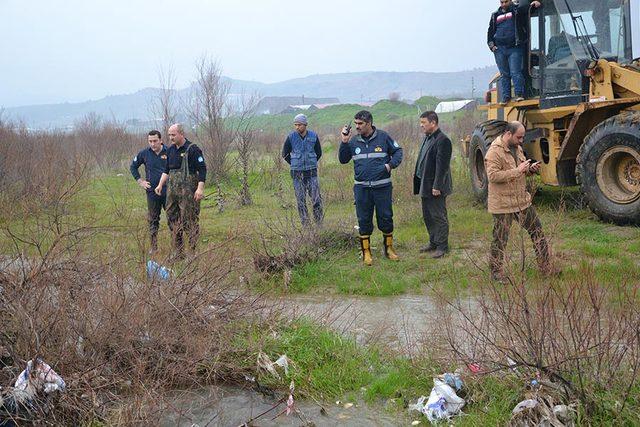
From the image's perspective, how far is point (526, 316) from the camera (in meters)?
3.85

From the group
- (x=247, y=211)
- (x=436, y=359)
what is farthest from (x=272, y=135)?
(x=436, y=359)

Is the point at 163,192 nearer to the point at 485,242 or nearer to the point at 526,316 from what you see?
the point at 485,242

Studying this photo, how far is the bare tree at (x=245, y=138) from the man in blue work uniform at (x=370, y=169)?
6.17m

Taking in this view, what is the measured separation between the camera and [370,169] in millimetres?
7703

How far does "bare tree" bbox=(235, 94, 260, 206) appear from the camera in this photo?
544 inches

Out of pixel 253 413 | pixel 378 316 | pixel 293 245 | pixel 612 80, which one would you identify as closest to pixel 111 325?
pixel 253 413

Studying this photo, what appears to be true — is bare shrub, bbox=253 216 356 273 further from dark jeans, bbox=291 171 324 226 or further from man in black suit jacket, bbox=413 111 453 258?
man in black suit jacket, bbox=413 111 453 258

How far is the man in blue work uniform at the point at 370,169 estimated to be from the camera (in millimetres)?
7699

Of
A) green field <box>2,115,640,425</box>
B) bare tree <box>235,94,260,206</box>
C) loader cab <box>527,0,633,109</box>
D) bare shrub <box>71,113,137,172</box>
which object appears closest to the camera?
green field <box>2,115,640,425</box>

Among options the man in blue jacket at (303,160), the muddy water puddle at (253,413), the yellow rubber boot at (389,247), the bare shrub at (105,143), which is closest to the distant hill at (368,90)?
the bare shrub at (105,143)

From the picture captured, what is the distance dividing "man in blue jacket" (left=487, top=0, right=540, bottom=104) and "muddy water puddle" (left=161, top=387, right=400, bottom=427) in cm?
703

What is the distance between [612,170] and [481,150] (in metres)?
2.39

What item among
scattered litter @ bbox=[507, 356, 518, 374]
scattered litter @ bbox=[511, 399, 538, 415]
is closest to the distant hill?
scattered litter @ bbox=[507, 356, 518, 374]

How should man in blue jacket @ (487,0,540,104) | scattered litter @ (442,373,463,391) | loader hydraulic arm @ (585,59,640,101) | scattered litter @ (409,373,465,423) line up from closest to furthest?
scattered litter @ (409,373,465,423) < scattered litter @ (442,373,463,391) < loader hydraulic arm @ (585,59,640,101) < man in blue jacket @ (487,0,540,104)
